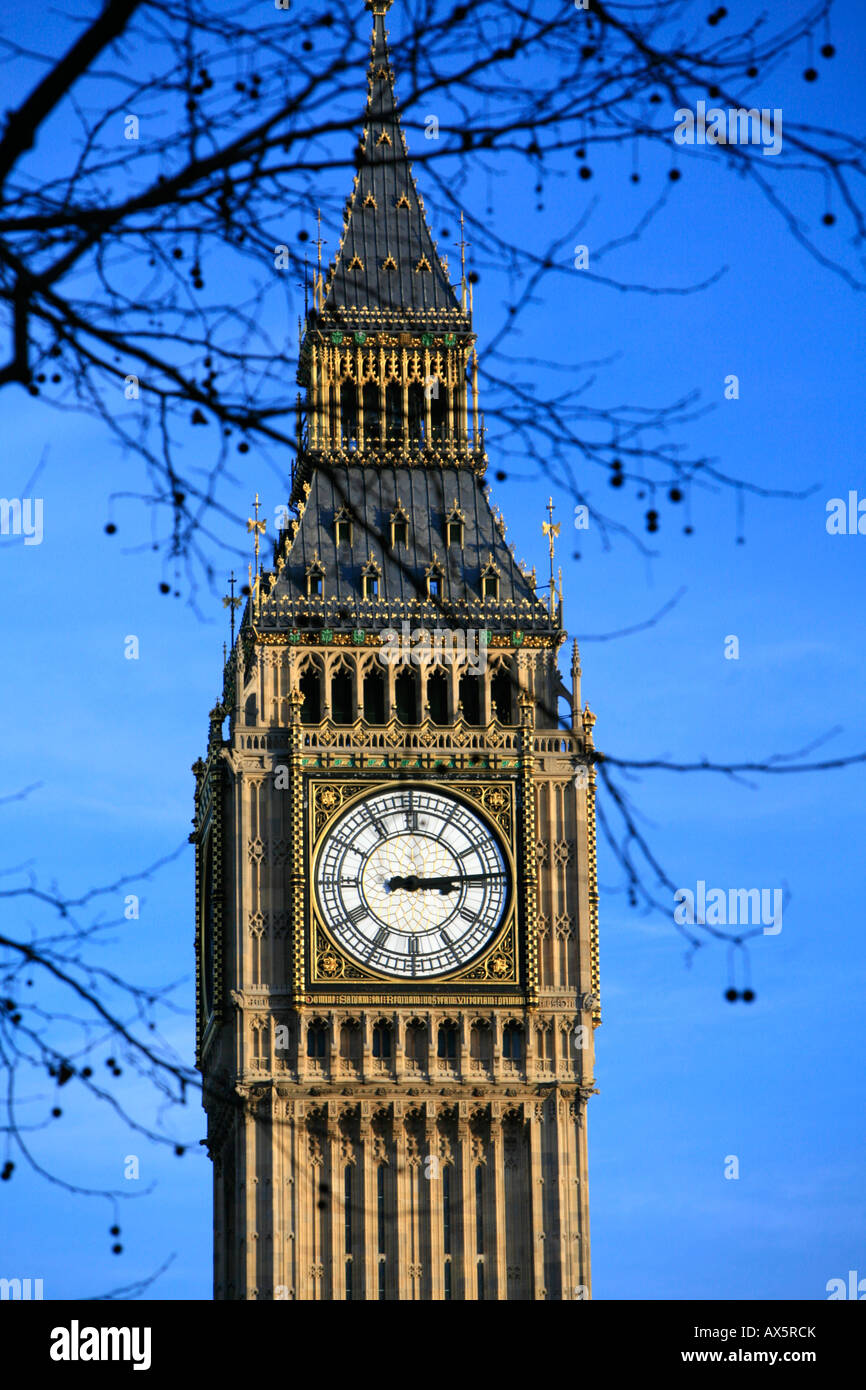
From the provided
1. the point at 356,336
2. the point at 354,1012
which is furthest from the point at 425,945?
the point at 356,336

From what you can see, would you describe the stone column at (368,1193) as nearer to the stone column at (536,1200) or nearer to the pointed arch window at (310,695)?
the stone column at (536,1200)

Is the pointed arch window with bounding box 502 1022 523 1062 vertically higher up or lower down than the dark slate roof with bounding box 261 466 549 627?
lower down

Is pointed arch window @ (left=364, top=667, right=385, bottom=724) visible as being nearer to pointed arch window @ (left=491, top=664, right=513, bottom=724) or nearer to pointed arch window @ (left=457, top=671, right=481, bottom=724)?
pointed arch window @ (left=457, top=671, right=481, bottom=724)

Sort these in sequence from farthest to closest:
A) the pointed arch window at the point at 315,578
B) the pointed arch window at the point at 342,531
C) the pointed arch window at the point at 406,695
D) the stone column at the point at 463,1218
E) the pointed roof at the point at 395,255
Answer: the pointed roof at the point at 395,255 < the pointed arch window at the point at 342,531 < the pointed arch window at the point at 315,578 < the pointed arch window at the point at 406,695 < the stone column at the point at 463,1218

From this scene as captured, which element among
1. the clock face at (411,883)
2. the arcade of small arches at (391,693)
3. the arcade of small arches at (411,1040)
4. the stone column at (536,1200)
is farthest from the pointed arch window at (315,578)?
the stone column at (536,1200)

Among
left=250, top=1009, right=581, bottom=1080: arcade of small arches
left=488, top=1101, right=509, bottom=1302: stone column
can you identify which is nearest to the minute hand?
left=250, top=1009, right=581, bottom=1080: arcade of small arches

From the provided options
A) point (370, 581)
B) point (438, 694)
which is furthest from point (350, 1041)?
point (370, 581)

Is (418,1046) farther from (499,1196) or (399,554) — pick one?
(399,554)
